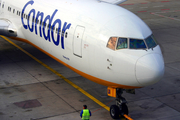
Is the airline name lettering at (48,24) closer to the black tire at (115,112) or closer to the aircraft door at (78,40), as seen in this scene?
the aircraft door at (78,40)

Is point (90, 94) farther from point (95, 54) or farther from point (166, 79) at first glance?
point (166, 79)

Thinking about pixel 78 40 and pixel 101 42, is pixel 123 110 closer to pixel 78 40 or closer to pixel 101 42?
pixel 101 42

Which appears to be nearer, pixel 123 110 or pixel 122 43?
pixel 122 43

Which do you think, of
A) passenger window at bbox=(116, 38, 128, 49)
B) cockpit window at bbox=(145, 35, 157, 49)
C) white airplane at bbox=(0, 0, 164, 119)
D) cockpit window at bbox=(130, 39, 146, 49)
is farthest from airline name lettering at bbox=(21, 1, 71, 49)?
cockpit window at bbox=(145, 35, 157, 49)

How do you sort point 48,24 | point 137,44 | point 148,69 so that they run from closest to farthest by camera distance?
1. point 148,69
2. point 137,44
3. point 48,24

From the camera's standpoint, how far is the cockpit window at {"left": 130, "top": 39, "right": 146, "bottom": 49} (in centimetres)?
1269

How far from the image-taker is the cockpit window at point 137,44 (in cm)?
1269

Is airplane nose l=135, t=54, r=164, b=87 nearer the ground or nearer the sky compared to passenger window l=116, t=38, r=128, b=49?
nearer the ground

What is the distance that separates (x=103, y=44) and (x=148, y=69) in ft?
7.84

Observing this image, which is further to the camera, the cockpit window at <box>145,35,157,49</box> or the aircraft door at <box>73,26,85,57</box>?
the aircraft door at <box>73,26,85,57</box>

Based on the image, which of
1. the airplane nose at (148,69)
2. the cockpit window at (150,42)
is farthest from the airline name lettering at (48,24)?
the airplane nose at (148,69)

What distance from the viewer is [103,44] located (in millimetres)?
13203

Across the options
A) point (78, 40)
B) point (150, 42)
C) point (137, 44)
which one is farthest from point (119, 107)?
point (78, 40)

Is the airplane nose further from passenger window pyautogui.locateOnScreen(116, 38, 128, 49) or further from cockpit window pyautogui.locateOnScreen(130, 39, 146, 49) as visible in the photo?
passenger window pyautogui.locateOnScreen(116, 38, 128, 49)
